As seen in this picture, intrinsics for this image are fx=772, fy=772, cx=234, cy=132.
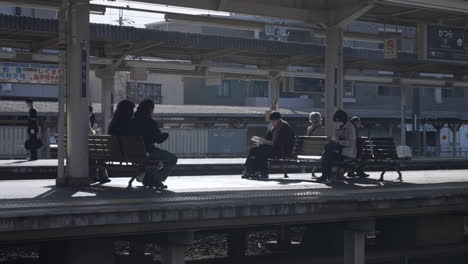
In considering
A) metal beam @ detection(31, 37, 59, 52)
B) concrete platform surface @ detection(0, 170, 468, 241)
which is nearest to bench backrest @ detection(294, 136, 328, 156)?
concrete platform surface @ detection(0, 170, 468, 241)

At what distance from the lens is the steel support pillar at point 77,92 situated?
475 inches

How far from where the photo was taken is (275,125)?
14688mm

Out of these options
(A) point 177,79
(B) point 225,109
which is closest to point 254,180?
(B) point 225,109

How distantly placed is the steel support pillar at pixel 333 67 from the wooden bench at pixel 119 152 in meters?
5.62

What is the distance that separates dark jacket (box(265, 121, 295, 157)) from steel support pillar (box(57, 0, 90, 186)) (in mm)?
3941

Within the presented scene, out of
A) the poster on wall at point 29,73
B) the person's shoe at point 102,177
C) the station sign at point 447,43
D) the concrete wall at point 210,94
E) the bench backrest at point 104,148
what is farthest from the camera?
the concrete wall at point 210,94

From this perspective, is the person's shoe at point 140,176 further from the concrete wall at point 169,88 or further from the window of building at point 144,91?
the concrete wall at point 169,88

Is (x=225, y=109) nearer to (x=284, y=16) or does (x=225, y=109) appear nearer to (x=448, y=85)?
(x=448, y=85)

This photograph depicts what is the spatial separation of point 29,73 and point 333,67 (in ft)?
25.7

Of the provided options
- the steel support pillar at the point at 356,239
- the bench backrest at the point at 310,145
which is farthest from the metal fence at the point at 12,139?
the steel support pillar at the point at 356,239

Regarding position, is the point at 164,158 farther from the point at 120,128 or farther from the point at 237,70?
the point at 237,70

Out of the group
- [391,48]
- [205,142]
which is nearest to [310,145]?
[391,48]

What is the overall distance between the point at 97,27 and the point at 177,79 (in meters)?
38.4

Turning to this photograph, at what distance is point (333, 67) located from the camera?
16297 mm
